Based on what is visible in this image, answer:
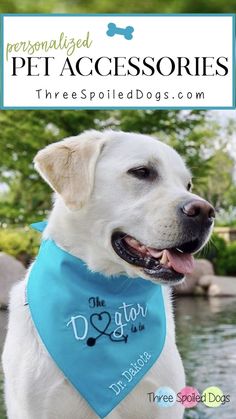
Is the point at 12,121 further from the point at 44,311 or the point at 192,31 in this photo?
the point at 44,311

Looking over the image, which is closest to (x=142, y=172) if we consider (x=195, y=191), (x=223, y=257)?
(x=195, y=191)

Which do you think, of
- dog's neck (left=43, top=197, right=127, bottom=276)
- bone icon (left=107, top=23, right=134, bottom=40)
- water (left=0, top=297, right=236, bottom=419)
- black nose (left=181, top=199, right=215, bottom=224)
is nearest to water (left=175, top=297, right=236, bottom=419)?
water (left=0, top=297, right=236, bottom=419)

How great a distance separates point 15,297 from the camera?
264cm

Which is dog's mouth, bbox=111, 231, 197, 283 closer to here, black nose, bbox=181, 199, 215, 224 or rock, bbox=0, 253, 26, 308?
black nose, bbox=181, 199, 215, 224

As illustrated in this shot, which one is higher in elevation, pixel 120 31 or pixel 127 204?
pixel 120 31

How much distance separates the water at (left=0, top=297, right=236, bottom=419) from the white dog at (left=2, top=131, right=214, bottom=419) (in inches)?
31.5

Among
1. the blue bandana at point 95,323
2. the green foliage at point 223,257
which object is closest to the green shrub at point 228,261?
the green foliage at point 223,257

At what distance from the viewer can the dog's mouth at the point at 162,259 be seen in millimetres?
2328

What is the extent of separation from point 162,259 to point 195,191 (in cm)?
305

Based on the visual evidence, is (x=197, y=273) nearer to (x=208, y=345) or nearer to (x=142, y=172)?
(x=208, y=345)

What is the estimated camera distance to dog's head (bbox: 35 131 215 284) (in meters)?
2.27

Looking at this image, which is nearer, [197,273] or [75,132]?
[75,132]

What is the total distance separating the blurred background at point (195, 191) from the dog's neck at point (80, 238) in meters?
1.19

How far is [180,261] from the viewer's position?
7.68ft
